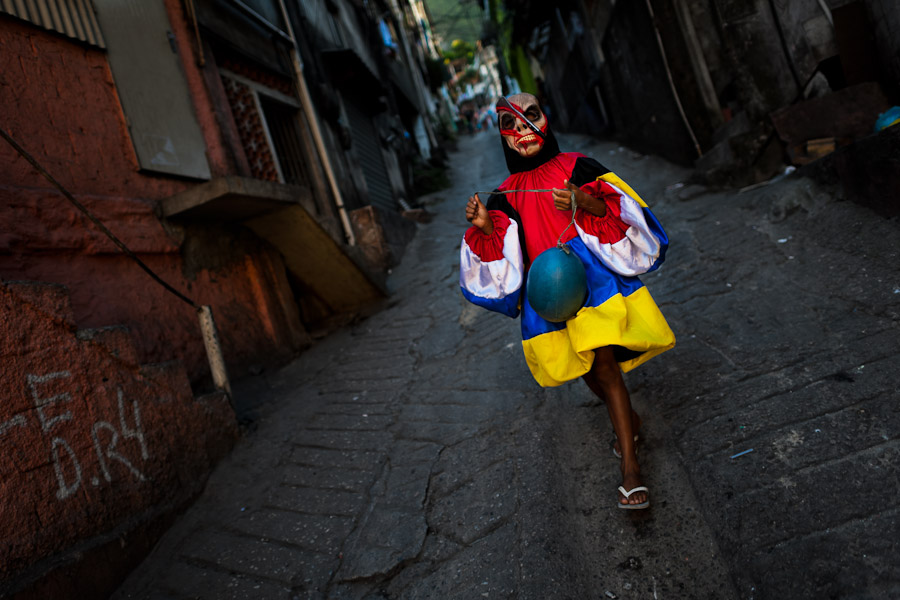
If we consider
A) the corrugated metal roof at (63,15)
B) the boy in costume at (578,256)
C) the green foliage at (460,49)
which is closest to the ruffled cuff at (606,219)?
the boy in costume at (578,256)

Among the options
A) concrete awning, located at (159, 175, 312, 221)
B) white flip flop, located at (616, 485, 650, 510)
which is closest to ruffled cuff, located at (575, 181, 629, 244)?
white flip flop, located at (616, 485, 650, 510)

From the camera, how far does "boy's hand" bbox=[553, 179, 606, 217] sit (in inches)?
89.1

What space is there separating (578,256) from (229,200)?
12.4 feet

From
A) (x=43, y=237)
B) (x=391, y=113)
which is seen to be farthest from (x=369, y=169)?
(x=43, y=237)

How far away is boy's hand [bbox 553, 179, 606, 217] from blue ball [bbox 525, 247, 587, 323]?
0.20 metres

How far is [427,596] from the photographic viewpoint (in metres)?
2.26

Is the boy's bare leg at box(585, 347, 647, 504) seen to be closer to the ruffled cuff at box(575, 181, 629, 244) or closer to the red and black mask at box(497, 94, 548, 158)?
the ruffled cuff at box(575, 181, 629, 244)

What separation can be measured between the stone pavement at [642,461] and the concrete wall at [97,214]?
1.06m

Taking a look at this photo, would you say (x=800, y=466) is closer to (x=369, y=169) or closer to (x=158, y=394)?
(x=158, y=394)

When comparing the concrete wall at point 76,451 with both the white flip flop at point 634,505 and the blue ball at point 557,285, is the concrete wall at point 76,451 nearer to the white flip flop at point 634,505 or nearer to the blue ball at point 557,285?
the blue ball at point 557,285

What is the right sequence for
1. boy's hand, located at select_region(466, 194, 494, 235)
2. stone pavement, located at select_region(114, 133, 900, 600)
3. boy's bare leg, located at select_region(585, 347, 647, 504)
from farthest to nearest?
boy's hand, located at select_region(466, 194, 494, 235) → boy's bare leg, located at select_region(585, 347, 647, 504) → stone pavement, located at select_region(114, 133, 900, 600)

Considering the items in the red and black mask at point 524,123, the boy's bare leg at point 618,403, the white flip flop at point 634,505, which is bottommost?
the white flip flop at point 634,505

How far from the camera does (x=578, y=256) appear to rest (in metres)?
2.48

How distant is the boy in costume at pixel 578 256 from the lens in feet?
7.64
